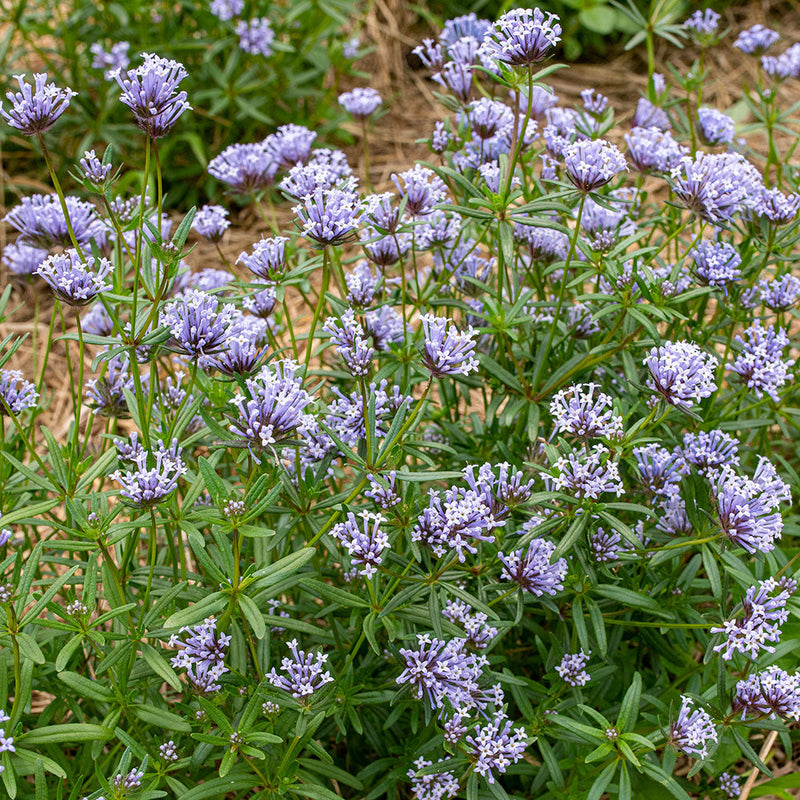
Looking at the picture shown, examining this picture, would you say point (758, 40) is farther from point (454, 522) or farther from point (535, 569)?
point (454, 522)

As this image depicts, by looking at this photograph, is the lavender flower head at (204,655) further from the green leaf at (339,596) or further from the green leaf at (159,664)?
the green leaf at (339,596)

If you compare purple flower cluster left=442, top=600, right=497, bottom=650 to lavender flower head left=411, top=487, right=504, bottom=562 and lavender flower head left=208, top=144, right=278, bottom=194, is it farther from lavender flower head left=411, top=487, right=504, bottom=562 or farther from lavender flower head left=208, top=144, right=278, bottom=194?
lavender flower head left=208, top=144, right=278, bottom=194

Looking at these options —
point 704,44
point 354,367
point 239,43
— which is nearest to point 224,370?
point 354,367

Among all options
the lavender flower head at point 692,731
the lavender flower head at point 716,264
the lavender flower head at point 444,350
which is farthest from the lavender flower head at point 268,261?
the lavender flower head at point 692,731

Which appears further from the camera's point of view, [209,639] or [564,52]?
[564,52]

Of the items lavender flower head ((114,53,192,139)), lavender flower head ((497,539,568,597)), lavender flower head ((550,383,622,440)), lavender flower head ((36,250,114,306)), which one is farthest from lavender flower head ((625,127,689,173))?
lavender flower head ((36,250,114,306))

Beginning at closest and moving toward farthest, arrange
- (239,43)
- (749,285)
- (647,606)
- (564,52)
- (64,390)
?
(647,606) < (749,285) < (64,390) < (239,43) < (564,52)

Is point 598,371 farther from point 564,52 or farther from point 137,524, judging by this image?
point 564,52
